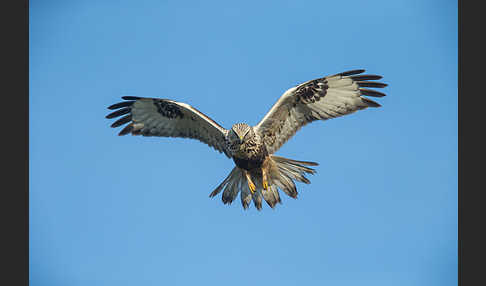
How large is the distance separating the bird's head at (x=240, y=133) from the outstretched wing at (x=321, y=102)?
319 mm

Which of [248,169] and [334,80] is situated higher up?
[334,80]

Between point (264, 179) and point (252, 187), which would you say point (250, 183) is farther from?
point (264, 179)

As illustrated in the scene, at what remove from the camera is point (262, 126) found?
1017 cm

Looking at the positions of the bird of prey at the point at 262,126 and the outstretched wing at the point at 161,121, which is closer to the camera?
the bird of prey at the point at 262,126

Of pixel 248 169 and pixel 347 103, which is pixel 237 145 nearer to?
pixel 248 169

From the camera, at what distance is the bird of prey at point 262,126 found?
10.0 metres

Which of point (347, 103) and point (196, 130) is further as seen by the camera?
point (196, 130)

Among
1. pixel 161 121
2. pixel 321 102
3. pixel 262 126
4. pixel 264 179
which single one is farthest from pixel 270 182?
pixel 161 121

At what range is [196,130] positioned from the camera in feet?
35.7

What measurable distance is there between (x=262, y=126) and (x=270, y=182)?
43.3 inches

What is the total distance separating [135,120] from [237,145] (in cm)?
224

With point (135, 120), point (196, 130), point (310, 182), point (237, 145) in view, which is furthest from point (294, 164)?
point (135, 120)

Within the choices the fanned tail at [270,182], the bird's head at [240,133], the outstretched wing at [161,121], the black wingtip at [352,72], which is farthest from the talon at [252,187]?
the black wingtip at [352,72]

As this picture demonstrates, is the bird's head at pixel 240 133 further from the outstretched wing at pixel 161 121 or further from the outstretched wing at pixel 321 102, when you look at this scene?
the outstretched wing at pixel 161 121
